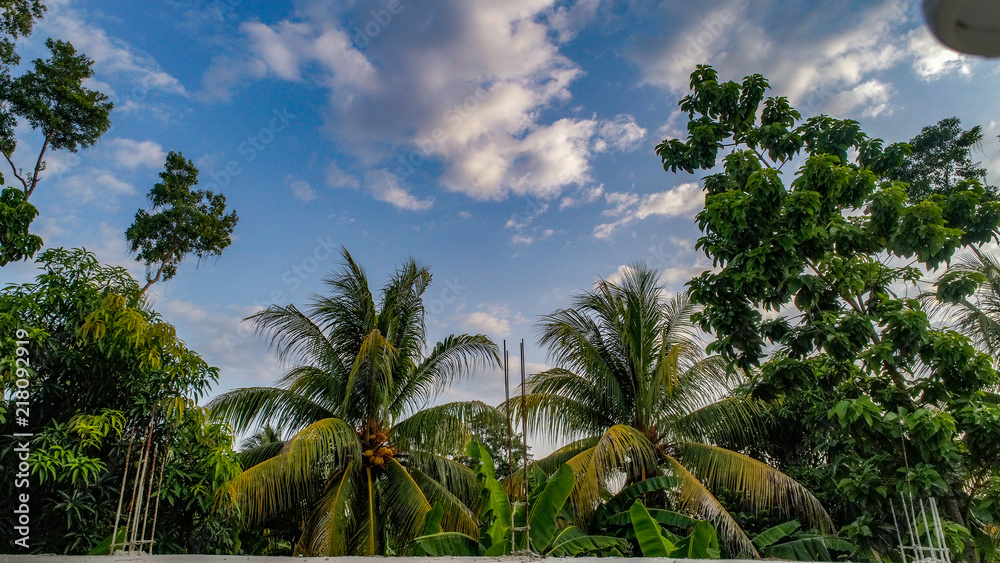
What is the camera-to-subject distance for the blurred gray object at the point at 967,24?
958 mm

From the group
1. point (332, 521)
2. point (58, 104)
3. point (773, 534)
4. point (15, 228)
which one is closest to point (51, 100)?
point (58, 104)

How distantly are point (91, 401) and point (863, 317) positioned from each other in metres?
7.24

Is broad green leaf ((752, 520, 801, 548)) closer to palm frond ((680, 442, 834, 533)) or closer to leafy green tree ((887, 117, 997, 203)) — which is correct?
palm frond ((680, 442, 834, 533))

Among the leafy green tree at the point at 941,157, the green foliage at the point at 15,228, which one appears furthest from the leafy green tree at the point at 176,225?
the leafy green tree at the point at 941,157

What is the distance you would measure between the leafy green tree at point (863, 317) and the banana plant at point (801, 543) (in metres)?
1.78

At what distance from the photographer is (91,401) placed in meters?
4.74

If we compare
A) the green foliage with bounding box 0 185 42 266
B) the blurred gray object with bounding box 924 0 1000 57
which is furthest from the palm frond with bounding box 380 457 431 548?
the blurred gray object with bounding box 924 0 1000 57

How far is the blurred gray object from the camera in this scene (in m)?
0.96

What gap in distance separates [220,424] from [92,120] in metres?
9.04

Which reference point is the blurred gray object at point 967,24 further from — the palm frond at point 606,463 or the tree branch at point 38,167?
the tree branch at point 38,167

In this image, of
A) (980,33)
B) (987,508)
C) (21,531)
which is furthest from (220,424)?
(987,508)

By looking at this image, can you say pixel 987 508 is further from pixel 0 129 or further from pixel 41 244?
pixel 0 129

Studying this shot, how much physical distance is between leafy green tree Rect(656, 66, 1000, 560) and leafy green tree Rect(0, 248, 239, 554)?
5218 mm

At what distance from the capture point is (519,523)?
19.9 ft
